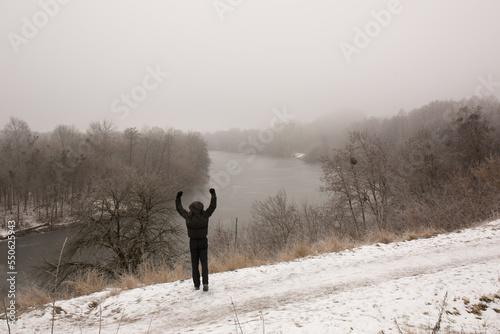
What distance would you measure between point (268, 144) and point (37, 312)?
418ft

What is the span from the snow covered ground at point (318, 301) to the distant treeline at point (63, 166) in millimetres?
20719

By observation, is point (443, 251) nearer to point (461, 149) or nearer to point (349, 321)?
point (349, 321)

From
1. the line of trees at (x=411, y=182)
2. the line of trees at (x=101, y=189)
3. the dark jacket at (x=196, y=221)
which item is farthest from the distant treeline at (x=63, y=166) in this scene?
the dark jacket at (x=196, y=221)

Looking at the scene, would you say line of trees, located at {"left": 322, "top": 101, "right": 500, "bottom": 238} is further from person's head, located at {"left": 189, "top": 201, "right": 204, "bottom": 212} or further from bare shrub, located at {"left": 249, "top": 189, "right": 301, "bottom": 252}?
person's head, located at {"left": 189, "top": 201, "right": 204, "bottom": 212}

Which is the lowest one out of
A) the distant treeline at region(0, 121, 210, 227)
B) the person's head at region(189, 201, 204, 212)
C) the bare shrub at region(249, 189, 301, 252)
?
the bare shrub at region(249, 189, 301, 252)

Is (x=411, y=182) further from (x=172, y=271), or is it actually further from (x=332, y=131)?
(x=332, y=131)

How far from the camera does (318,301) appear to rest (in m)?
3.97

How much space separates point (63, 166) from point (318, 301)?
44.5 m

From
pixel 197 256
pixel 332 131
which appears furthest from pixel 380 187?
pixel 332 131

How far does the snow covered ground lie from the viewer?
3.30 metres

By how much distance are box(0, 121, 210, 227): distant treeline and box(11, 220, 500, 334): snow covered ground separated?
68.0ft

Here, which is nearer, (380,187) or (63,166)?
(380,187)

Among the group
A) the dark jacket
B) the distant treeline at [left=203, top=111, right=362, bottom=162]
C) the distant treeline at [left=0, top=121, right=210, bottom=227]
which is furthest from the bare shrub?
the distant treeline at [left=203, top=111, right=362, bottom=162]

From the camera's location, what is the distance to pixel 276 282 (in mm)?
4844
